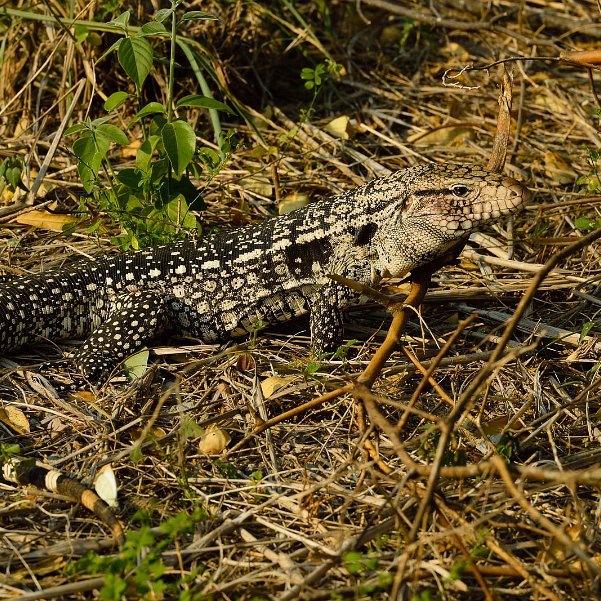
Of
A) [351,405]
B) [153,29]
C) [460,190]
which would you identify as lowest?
[351,405]

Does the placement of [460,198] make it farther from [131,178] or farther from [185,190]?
[131,178]

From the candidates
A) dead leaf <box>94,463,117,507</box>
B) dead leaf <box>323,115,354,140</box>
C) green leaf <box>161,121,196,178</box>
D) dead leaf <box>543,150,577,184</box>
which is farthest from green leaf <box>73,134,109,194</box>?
dead leaf <box>543,150,577,184</box>

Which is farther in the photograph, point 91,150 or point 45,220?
point 45,220

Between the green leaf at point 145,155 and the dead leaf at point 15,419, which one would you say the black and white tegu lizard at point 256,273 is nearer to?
the dead leaf at point 15,419

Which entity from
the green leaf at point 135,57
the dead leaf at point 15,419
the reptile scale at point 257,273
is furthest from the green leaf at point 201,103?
the dead leaf at point 15,419

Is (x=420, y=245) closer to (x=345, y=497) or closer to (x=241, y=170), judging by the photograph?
(x=345, y=497)

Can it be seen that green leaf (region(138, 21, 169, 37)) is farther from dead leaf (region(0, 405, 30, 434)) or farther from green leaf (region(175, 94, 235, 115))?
dead leaf (region(0, 405, 30, 434))

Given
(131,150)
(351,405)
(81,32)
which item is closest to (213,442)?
(351,405)
